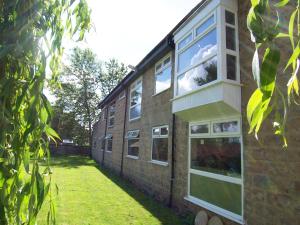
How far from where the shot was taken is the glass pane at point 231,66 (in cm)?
598

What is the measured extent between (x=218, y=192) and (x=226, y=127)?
1.60 m

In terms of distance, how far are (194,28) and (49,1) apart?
245 inches

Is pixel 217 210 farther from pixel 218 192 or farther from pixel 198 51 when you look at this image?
pixel 198 51

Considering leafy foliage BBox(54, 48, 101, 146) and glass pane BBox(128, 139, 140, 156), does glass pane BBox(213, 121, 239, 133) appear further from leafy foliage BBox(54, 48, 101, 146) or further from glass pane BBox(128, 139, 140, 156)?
leafy foliage BBox(54, 48, 101, 146)

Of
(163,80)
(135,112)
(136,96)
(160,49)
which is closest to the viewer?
(160,49)

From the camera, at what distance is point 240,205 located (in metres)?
5.54

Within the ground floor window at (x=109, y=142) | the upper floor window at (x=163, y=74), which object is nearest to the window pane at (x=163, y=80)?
the upper floor window at (x=163, y=74)

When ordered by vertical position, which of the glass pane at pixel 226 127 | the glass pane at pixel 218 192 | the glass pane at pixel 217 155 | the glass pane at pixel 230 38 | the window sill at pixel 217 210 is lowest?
the window sill at pixel 217 210

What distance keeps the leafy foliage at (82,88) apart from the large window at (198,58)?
3476 cm

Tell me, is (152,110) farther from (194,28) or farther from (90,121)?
(90,121)

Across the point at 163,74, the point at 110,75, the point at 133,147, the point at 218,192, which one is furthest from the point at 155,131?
the point at 110,75

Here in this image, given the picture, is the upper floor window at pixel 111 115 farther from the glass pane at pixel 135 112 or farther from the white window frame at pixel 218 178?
the white window frame at pixel 218 178

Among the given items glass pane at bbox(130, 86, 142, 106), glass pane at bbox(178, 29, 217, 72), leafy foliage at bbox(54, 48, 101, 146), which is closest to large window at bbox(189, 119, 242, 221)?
glass pane at bbox(178, 29, 217, 72)

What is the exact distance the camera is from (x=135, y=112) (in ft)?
45.2
